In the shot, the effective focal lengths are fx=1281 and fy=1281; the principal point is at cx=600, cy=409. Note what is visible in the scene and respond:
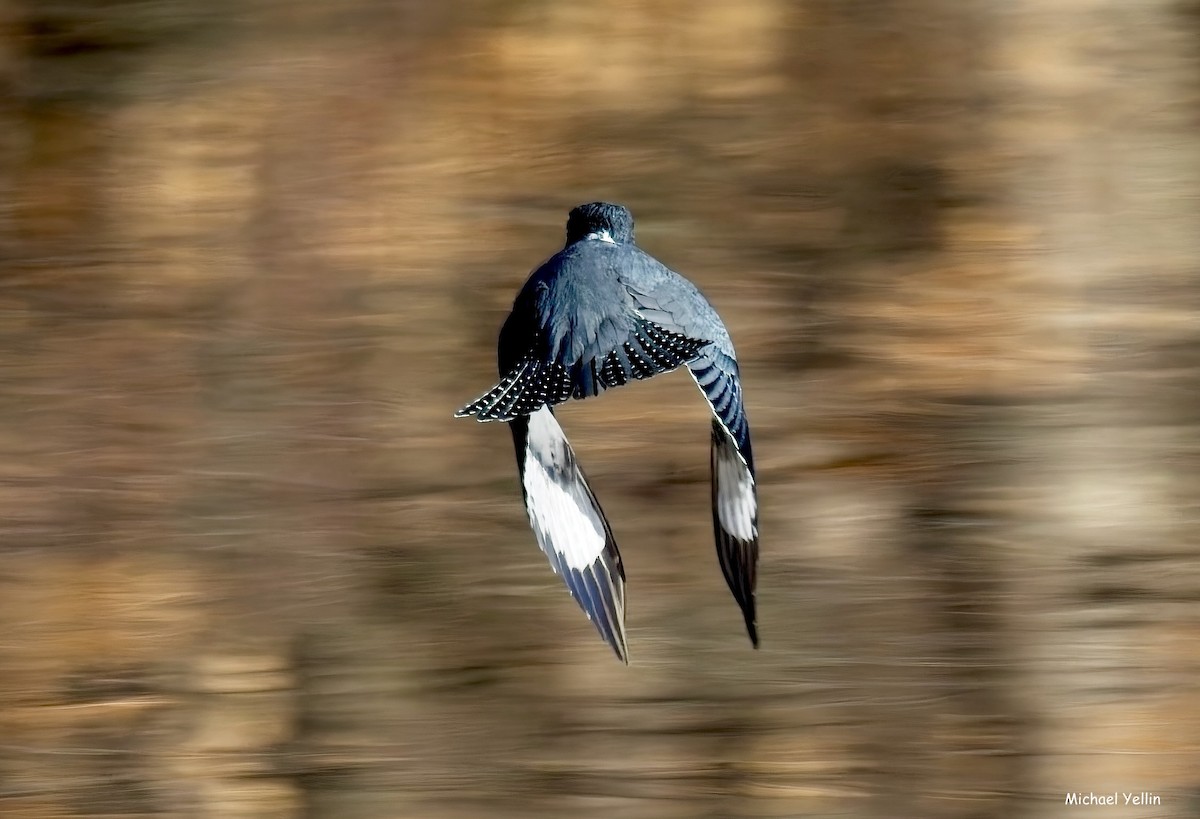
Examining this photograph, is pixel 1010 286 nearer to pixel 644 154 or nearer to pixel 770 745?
pixel 644 154

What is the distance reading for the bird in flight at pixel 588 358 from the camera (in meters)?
1.02

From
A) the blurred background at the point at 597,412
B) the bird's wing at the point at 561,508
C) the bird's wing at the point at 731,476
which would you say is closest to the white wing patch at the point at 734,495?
the bird's wing at the point at 731,476

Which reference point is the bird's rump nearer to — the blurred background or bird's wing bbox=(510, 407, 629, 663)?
bird's wing bbox=(510, 407, 629, 663)

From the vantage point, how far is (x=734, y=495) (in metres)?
1.26

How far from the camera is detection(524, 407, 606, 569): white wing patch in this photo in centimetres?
112

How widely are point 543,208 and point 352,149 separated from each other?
11.6 inches

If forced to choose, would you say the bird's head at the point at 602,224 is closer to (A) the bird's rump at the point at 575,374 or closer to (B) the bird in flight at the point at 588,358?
(B) the bird in flight at the point at 588,358

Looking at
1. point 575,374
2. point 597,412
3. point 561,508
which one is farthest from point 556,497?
point 597,412

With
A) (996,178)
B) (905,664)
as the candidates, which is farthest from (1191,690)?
(996,178)

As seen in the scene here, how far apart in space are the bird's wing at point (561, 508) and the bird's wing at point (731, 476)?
126mm

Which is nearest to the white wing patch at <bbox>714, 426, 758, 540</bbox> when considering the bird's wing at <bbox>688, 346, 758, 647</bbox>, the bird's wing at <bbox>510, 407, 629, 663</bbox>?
the bird's wing at <bbox>688, 346, 758, 647</bbox>

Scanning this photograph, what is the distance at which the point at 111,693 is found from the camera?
1.73 metres

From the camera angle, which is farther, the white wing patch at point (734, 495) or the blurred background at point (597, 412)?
the blurred background at point (597, 412)

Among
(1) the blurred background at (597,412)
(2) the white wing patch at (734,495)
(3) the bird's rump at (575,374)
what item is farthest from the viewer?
(1) the blurred background at (597,412)
